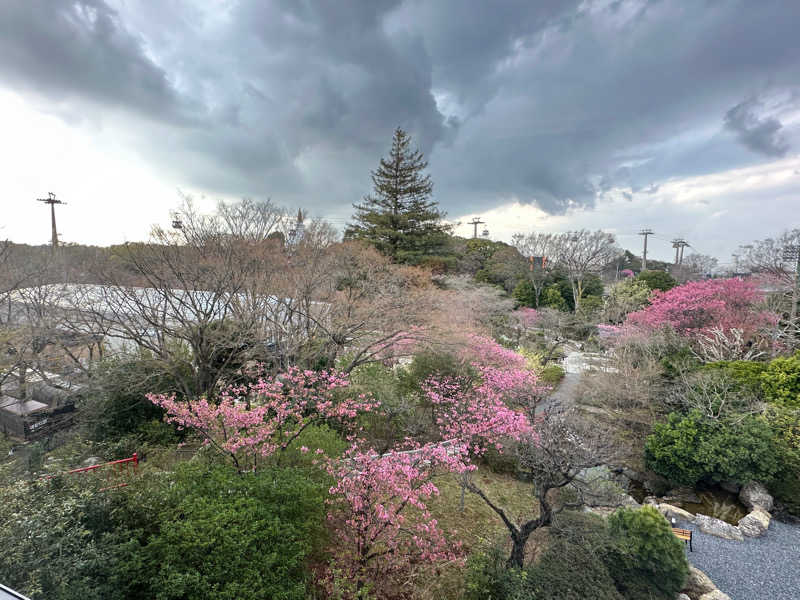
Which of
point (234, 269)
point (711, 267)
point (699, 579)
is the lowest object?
point (699, 579)

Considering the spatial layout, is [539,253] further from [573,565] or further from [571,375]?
[573,565]

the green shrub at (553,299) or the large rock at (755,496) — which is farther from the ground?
the green shrub at (553,299)

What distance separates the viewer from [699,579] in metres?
5.12

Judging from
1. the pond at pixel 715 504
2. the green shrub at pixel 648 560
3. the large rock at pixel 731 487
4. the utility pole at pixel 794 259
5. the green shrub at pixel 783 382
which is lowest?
the pond at pixel 715 504

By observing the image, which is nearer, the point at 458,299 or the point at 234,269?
the point at 234,269

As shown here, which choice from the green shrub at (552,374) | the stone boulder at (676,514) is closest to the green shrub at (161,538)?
the stone boulder at (676,514)

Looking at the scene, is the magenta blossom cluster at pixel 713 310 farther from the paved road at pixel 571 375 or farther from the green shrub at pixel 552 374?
the green shrub at pixel 552 374

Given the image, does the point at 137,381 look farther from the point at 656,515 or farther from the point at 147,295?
the point at 656,515

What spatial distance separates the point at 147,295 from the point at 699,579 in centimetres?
1200

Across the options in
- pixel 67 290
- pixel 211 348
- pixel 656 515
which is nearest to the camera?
pixel 656 515

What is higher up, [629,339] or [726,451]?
[629,339]

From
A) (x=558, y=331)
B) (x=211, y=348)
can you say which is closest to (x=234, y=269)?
(x=211, y=348)

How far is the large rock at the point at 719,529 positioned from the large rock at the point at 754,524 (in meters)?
0.16

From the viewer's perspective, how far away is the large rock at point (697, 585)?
4941 millimetres
